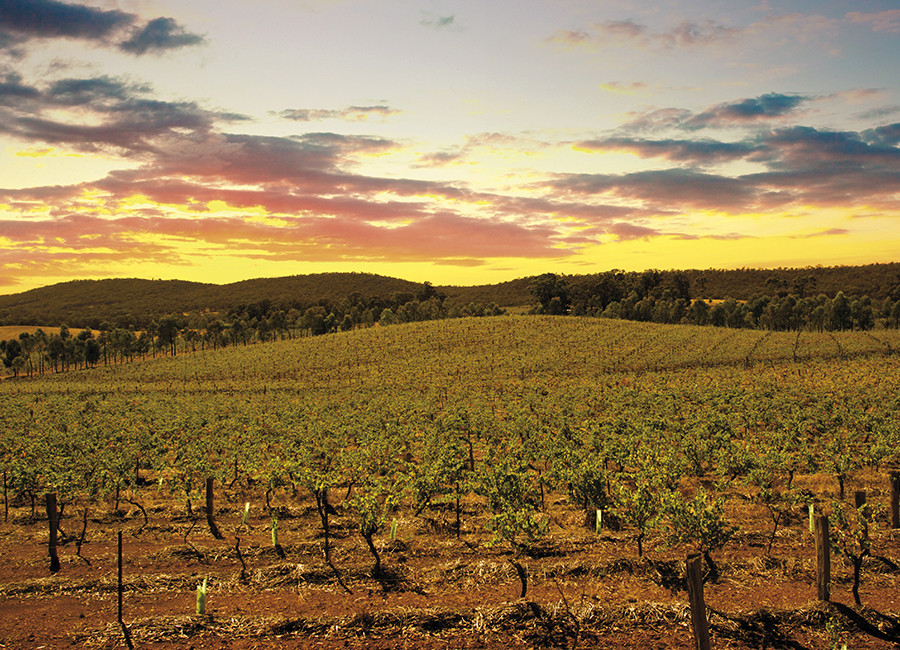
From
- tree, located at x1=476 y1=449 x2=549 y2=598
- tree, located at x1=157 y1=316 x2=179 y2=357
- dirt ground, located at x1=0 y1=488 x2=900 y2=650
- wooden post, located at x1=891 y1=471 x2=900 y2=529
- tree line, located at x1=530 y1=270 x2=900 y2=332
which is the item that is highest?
tree line, located at x1=530 y1=270 x2=900 y2=332

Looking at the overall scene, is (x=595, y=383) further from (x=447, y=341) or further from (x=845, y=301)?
(x=845, y=301)

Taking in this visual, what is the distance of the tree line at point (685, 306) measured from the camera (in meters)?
134

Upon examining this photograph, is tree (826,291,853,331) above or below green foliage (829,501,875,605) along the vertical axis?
above

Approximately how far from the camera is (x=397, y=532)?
16844 millimetres

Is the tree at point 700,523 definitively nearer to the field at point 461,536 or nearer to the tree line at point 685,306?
the field at point 461,536

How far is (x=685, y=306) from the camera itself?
488 ft

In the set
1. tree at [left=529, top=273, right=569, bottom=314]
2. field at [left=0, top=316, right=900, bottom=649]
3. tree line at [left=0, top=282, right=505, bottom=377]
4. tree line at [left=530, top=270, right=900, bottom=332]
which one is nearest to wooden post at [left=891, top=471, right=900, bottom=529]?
field at [left=0, top=316, right=900, bottom=649]

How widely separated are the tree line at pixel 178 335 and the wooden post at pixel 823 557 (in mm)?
145610

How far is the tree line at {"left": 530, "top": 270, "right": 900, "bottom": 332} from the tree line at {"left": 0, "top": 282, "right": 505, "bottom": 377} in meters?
23.0

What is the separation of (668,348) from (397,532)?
258 ft

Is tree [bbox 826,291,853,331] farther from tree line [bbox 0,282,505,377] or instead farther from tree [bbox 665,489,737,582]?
tree [bbox 665,489,737,582]

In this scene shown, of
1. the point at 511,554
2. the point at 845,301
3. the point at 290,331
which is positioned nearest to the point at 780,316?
the point at 845,301

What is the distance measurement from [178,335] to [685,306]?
478 feet

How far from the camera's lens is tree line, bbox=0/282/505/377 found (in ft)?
426
